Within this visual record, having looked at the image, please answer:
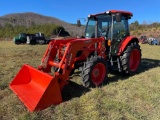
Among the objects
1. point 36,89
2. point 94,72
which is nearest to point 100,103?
point 94,72

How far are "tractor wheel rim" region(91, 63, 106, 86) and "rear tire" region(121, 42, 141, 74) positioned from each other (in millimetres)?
1226

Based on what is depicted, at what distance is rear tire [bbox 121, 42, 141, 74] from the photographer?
7.08 metres

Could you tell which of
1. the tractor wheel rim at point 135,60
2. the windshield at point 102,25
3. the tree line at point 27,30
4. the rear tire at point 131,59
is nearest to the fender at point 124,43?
the rear tire at point 131,59

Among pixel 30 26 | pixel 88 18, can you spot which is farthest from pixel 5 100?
pixel 30 26

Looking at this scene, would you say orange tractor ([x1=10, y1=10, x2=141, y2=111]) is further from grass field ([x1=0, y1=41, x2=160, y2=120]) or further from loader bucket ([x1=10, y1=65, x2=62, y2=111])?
grass field ([x1=0, y1=41, x2=160, y2=120])

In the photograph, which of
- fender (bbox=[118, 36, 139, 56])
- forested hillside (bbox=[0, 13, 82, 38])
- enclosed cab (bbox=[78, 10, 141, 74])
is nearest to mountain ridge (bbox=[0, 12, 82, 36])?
forested hillside (bbox=[0, 13, 82, 38])

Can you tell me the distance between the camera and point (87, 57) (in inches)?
251

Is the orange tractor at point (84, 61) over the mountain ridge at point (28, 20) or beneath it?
beneath

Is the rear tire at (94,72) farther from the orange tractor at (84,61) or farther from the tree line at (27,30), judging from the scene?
the tree line at (27,30)

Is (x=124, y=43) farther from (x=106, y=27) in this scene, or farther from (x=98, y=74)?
(x=98, y=74)

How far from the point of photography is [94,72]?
19.2 feet

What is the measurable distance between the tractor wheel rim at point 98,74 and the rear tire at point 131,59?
1.23 meters

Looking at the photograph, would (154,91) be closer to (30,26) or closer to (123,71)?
(123,71)

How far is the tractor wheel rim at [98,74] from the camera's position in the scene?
5.88m
